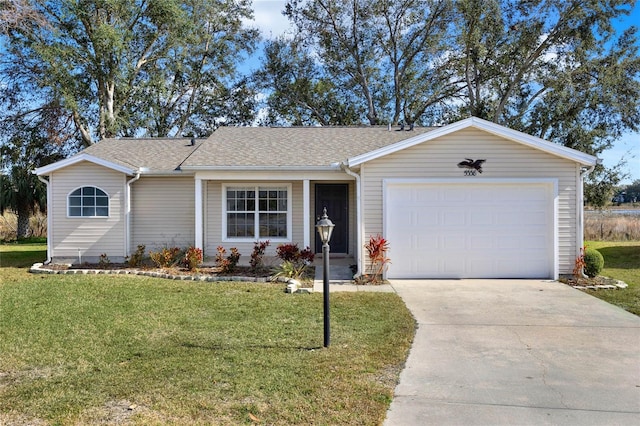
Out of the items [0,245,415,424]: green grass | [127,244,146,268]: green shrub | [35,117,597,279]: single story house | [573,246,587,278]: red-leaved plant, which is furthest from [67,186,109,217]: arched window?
[573,246,587,278]: red-leaved plant

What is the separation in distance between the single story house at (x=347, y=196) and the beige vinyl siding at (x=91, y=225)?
3cm

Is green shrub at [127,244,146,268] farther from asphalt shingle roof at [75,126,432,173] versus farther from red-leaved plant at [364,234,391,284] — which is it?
red-leaved plant at [364,234,391,284]

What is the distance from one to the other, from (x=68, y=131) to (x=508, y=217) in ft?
76.8

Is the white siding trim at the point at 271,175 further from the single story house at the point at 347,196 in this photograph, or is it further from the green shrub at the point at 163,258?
the green shrub at the point at 163,258

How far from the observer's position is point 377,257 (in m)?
9.66

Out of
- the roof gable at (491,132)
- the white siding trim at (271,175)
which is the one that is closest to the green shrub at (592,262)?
the roof gable at (491,132)

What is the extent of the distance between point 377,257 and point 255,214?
440cm

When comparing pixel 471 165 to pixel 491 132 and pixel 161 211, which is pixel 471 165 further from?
pixel 161 211

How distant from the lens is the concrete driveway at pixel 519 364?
3.63 m

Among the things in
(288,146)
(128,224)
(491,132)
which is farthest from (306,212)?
(128,224)

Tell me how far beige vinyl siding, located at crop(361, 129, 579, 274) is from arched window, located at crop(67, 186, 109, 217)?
7.35 m

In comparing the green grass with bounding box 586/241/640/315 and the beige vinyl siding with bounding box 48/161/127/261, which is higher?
the beige vinyl siding with bounding box 48/161/127/261

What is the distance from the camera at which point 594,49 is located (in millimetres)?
22641

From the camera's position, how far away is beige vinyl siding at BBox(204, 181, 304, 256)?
41.4 feet
